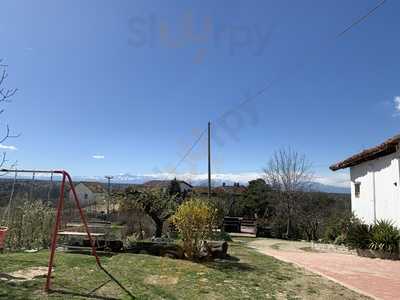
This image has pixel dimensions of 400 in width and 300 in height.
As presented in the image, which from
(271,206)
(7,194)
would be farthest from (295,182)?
(7,194)

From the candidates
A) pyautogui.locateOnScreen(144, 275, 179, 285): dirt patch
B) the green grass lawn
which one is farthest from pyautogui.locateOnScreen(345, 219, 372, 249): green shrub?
pyautogui.locateOnScreen(144, 275, 179, 285): dirt patch

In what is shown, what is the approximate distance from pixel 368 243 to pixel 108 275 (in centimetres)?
1028

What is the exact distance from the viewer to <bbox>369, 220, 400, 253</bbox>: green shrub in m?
13.4

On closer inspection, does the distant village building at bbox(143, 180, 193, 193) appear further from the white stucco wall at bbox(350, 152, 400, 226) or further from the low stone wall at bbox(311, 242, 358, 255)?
the white stucco wall at bbox(350, 152, 400, 226)

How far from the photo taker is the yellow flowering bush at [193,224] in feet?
33.6

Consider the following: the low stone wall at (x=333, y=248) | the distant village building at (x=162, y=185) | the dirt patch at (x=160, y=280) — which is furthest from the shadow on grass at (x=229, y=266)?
the distant village building at (x=162, y=185)

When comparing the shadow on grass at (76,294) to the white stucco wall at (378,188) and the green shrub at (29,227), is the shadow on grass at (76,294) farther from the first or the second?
the white stucco wall at (378,188)

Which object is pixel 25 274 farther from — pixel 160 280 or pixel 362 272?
pixel 362 272

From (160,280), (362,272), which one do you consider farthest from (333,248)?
(160,280)

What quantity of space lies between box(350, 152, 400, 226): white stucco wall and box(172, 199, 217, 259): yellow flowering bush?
7589mm

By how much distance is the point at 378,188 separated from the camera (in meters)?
15.7

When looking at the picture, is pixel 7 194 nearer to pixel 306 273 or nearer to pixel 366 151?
pixel 306 273

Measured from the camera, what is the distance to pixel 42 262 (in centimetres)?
884

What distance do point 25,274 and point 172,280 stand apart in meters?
2.79
